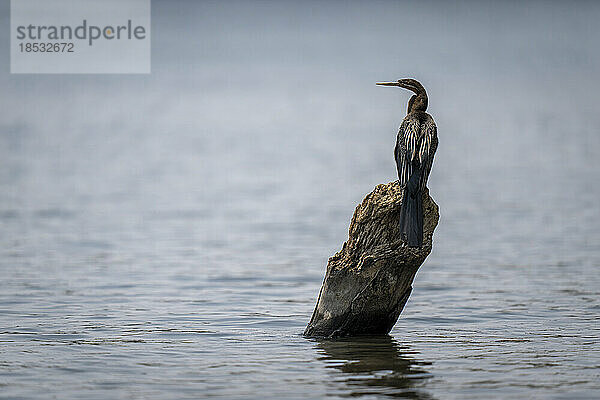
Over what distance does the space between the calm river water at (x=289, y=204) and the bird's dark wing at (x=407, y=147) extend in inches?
53.8

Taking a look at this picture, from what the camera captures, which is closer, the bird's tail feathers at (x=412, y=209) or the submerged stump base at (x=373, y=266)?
the bird's tail feathers at (x=412, y=209)

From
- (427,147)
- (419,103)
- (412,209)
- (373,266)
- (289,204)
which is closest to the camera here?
(412,209)

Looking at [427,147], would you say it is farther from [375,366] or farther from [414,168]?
[375,366]

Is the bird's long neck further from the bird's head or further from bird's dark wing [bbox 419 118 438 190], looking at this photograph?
bird's dark wing [bbox 419 118 438 190]

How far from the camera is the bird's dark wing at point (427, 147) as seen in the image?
764 centimetres

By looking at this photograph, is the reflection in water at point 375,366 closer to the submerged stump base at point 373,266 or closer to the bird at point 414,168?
the submerged stump base at point 373,266

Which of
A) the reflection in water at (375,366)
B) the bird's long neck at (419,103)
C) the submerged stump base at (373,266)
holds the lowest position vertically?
the reflection in water at (375,366)

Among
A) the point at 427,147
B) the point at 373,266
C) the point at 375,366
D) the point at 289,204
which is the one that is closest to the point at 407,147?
the point at 427,147

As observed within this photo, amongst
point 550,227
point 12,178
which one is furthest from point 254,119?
point 550,227

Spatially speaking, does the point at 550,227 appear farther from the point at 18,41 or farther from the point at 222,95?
the point at 222,95

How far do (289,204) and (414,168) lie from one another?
55.6ft

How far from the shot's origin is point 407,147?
7762mm

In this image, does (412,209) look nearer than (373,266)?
Yes

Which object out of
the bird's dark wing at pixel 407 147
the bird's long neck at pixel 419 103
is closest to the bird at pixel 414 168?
the bird's dark wing at pixel 407 147
